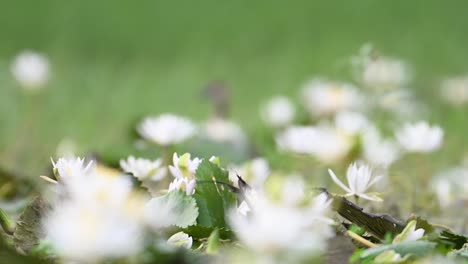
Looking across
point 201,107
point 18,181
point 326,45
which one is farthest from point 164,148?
point 326,45

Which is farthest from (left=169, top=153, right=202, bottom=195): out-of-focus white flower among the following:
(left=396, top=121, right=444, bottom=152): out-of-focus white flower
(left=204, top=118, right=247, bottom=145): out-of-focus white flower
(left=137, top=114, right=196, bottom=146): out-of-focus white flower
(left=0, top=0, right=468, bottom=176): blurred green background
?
(left=0, top=0, right=468, bottom=176): blurred green background

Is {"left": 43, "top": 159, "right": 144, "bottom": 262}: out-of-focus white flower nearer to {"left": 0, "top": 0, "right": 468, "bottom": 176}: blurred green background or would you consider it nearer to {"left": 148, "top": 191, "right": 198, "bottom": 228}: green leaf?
{"left": 148, "top": 191, "right": 198, "bottom": 228}: green leaf

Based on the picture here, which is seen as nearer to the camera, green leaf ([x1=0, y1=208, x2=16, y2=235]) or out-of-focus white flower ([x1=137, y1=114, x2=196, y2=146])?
green leaf ([x1=0, y1=208, x2=16, y2=235])

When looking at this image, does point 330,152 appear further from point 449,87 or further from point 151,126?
point 449,87

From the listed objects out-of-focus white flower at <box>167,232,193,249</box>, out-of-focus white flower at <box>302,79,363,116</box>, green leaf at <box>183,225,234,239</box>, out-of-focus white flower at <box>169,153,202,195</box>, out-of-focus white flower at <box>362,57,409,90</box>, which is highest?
out-of-focus white flower at <box>362,57,409,90</box>

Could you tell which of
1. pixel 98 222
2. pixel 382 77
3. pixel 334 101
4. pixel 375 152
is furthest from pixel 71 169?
pixel 382 77

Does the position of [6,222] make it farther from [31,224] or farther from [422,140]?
[422,140]

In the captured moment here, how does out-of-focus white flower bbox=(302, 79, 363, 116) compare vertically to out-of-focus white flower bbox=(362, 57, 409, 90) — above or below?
below

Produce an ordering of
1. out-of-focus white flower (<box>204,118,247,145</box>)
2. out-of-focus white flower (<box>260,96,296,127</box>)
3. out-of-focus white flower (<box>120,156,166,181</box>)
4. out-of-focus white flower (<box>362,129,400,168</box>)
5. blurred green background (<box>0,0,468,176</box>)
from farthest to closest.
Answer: blurred green background (<box>0,0,468,176</box>)
out-of-focus white flower (<box>260,96,296,127</box>)
out-of-focus white flower (<box>204,118,247,145</box>)
out-of-focus white flower (<box>362,129,400,168</box>)
out-of-focus white flower (<box>120,156,166,181</box>)
